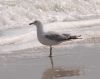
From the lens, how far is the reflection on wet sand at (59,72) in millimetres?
7629

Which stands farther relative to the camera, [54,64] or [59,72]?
[54,64]

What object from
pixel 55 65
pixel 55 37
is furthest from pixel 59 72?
pixel 55 37

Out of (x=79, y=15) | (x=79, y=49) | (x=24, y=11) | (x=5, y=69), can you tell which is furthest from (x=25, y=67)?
(x=79, y=15)

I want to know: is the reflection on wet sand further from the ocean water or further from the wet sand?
the ocean water

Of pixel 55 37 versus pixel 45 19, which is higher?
pixel 45 19

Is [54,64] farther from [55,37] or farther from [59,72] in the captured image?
[55,37]

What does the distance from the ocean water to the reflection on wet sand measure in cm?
182

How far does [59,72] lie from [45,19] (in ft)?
21.2

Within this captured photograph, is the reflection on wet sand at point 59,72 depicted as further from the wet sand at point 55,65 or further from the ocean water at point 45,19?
the ocean water at point 45,19

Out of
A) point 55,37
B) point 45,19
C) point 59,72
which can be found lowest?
point 59,72

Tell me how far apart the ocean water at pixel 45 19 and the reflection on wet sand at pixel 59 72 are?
5.98 feet

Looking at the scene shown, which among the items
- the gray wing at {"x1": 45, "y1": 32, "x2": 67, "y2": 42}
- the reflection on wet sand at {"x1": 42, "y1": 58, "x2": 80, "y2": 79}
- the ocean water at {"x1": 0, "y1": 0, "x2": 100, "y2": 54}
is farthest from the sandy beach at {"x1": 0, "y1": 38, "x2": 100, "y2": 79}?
the ocean water at {"x1": 0, "y1": 0, "x2": 100, "y2": 54}

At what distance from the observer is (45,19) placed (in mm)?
14227

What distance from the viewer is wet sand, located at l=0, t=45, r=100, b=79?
7.62 m
